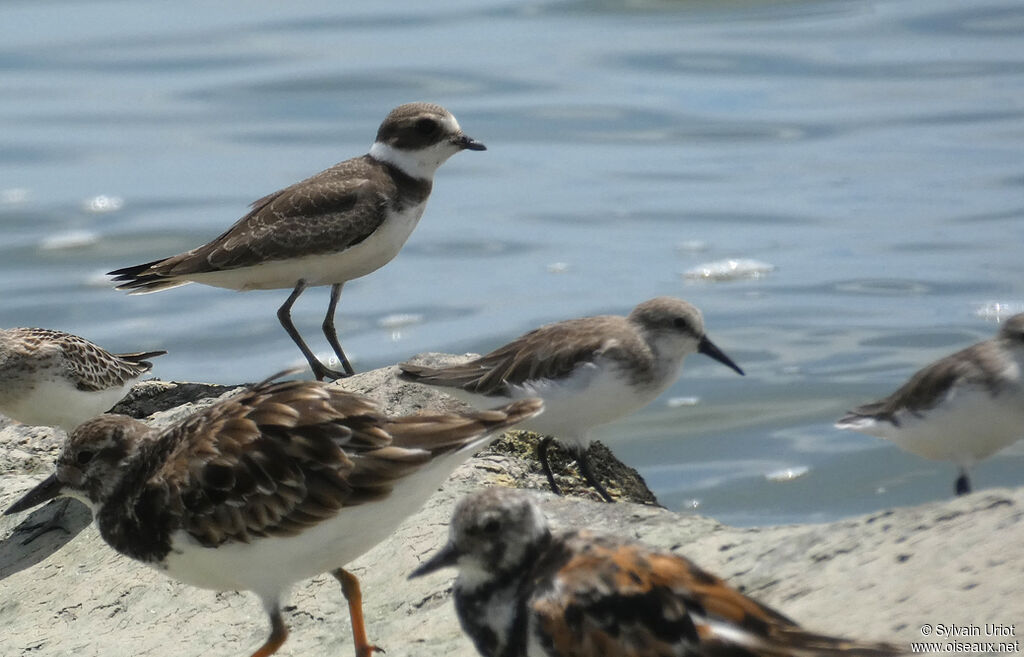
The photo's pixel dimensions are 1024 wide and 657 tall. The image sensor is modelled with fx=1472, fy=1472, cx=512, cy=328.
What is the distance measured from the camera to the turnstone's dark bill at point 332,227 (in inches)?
355

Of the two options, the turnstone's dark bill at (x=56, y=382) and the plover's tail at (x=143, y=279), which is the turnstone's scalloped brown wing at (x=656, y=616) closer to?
the turnstone's dark bill at (x=56, y=382)

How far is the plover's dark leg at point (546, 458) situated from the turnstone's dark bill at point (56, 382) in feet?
9.09

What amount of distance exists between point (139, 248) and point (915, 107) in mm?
10607

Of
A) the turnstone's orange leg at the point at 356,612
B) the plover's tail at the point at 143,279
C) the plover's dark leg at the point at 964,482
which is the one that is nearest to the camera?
the turnstone's orange leg at the point at 356,612

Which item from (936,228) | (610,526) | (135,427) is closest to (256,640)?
(135,427)

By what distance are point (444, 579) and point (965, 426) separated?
7.47 ft

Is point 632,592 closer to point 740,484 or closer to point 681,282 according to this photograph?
point 740,484

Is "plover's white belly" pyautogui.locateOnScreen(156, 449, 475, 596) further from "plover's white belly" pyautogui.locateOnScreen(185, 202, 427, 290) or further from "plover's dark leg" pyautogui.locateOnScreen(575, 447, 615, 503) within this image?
"plover's white belly" pyautogui.locateOnScreen(185, 202, 427, 290)

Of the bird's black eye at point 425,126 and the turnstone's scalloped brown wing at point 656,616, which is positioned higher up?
the bird's black eye at point 425,126

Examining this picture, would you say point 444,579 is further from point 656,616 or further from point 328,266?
point 328,266

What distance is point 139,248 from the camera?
1725 centimetres

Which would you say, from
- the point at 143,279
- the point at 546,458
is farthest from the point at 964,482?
the point at 143,279

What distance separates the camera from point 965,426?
620cm

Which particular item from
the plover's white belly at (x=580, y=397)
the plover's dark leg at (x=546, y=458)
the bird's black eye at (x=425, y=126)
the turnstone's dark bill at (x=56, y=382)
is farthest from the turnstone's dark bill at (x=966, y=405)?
the turnstone's dark bill at (x=56, y=382)
